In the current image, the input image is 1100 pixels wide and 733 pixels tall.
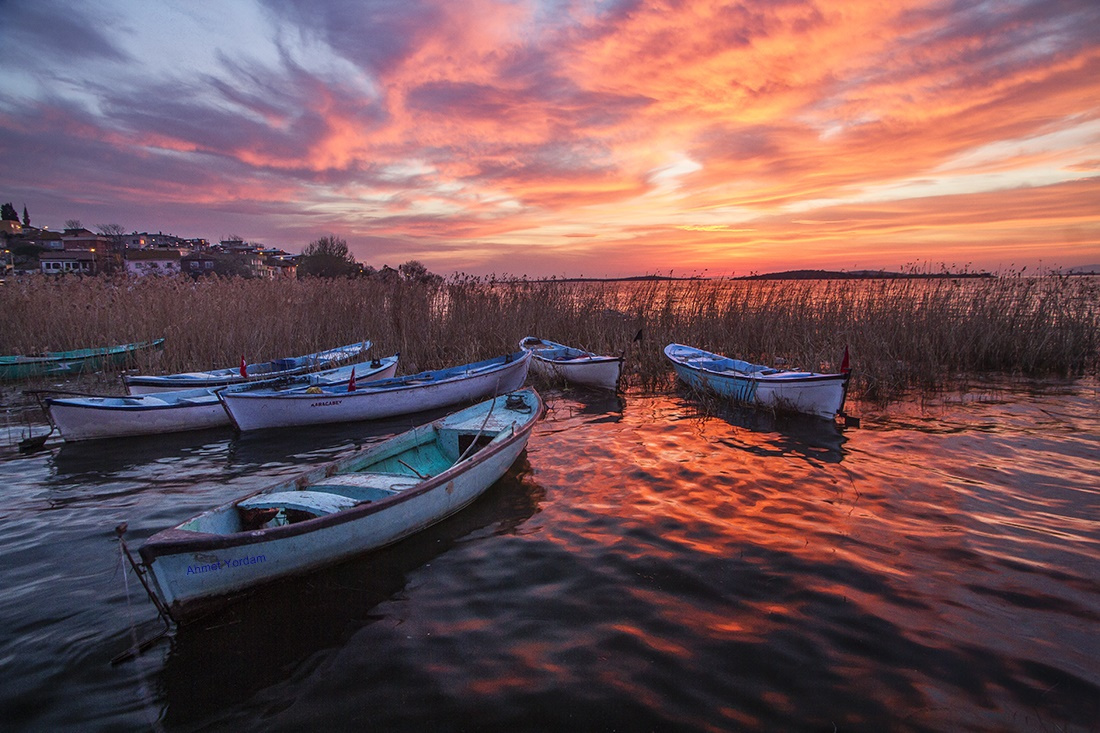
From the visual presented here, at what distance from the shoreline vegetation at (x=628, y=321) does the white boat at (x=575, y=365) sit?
45.3 inches

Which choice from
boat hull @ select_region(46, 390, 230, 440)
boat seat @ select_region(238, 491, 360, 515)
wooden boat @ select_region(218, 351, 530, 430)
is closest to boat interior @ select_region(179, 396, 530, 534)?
boat seat @ select_region(238, 491, 360, 515)

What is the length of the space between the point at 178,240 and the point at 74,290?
362 feet

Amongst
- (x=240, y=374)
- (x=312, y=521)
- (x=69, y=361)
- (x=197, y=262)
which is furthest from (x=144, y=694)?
(x=197, y=262)

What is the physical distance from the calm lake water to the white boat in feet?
13.4

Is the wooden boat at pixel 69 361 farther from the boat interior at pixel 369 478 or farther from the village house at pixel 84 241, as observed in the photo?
the village house at pixel 84 241

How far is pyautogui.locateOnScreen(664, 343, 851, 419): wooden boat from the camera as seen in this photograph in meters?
8.07

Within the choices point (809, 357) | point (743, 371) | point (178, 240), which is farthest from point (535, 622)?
point (178, 240)

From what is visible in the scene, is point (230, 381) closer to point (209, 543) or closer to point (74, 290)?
point (209, 543)

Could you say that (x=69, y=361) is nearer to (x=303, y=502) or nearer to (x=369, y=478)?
(x=369, y=478)

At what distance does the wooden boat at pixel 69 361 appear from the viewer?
1147cm

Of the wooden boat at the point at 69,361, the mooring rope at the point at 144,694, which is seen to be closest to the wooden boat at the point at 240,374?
the wooden boat at the point at 69,361

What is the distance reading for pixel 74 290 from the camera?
14.4 metres

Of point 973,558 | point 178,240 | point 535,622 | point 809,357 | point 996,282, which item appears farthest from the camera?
point 178,240

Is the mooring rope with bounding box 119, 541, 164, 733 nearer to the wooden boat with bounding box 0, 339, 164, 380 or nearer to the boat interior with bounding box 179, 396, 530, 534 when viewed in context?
the boat interior with bounding box 179, 396, 530, 534
